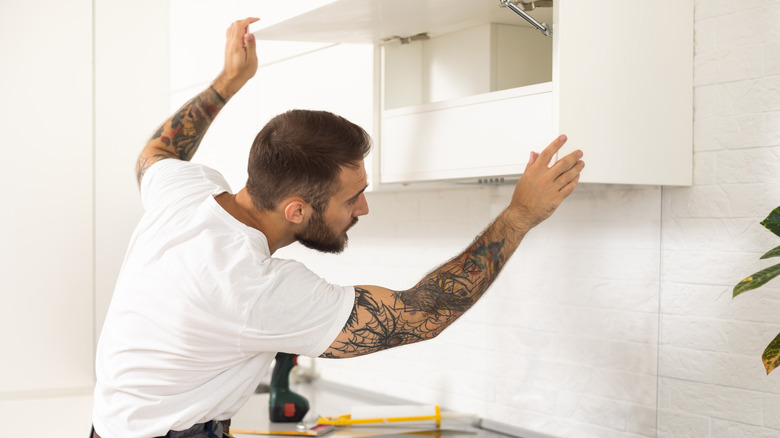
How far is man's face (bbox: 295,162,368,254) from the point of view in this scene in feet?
4.78

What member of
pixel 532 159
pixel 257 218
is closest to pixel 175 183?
pixel 257 218

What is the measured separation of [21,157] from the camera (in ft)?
10.5

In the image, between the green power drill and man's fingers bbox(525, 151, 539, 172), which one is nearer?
man's fingers bbox(525, 151, 539, 172)

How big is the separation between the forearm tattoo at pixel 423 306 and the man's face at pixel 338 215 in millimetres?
149

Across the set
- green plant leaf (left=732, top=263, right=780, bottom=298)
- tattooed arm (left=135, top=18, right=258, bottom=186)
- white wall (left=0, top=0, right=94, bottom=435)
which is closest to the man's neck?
tattooed arm (left=135, top=18, right=258, bottom=186)

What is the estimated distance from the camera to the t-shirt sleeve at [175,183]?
1.57 meters

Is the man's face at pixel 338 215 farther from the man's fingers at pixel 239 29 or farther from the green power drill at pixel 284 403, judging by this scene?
the green power drill at pixel 284 403

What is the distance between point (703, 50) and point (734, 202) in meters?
0.32

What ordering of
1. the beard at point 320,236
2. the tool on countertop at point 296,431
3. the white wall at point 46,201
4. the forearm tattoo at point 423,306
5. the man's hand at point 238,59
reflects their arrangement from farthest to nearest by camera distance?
1. the white wall at point 46,201
2. the tool on countertop at point 296,431
3. the man's hand at point 238,59
4. the beard at point 320,236
5. the forearm tattoo at point 423,306

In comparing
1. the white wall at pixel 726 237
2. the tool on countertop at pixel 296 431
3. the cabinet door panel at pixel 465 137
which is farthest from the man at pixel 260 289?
the tool on countertop at pixel 296 431

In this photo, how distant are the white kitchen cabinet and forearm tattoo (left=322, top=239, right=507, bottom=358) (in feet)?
0.72

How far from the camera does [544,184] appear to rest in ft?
4.57

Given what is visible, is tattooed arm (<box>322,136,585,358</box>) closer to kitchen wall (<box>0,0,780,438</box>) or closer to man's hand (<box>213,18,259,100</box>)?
kitchen wall (<box>0,0,780,438</box>)

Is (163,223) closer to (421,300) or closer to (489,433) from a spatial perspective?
(421,300)
